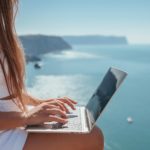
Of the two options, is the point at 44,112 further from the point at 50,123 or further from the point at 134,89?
the point at 134,89

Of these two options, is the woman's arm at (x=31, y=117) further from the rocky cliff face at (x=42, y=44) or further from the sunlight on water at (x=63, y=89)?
the rocky cliff face at (x=42, y=44)

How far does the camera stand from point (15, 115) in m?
0.96

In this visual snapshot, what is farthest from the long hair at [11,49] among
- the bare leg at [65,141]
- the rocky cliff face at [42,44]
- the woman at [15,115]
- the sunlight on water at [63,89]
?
the rocky cliff face at [42,44]

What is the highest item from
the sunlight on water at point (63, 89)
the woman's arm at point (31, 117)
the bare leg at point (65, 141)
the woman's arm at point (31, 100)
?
the woman's arm at point (31, 117)

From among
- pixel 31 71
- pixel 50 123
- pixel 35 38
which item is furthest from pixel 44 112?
pixel 35 38

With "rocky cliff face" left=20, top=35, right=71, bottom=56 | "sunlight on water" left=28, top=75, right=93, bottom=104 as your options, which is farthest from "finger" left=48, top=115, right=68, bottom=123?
"rocky cliff face" left=20, top=35, right=71, bottom=56

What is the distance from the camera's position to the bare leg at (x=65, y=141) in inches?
37.7

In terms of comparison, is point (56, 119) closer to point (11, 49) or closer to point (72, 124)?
point (72, 124)

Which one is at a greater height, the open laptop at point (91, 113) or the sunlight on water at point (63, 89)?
the open laptop at point (91, 113)

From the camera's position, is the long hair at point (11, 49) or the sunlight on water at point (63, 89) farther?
the sunlight on water at point (63, 89)

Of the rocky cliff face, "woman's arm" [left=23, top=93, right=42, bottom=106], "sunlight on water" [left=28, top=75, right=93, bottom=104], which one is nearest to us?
"woman's arm" [left=23, top=93, right=42, bottom=106]

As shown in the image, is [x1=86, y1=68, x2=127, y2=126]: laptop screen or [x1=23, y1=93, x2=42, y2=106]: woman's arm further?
[x1=23, y1=93, x2=42, y2=106]: woman's arm

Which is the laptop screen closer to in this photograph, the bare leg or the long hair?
the bare leg

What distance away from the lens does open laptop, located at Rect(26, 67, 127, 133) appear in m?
0.98
